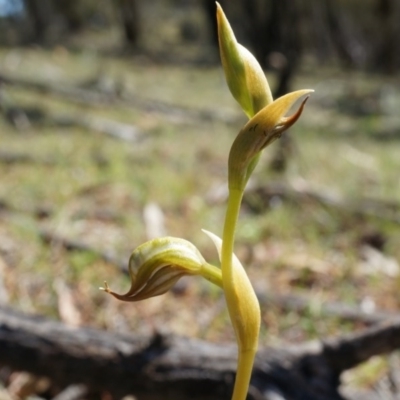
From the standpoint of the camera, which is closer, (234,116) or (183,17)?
(234,116)

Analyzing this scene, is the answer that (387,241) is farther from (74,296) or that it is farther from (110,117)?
(110,117)

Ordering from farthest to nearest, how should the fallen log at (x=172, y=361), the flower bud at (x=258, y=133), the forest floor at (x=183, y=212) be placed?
the forest floor at (x=183, y=212)
the fallen log at (x=172, y=361)
the flower bud at (x=258, y=133)

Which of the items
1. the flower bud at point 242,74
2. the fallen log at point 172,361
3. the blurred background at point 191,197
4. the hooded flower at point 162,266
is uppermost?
the flower bud at point 242,74

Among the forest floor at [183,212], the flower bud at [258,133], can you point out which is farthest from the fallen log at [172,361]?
the flower bud at [258,133]

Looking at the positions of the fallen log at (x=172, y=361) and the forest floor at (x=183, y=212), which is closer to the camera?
the fallen log at (x=172, y=361)

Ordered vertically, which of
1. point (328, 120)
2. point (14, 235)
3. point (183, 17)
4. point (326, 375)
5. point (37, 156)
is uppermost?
point (326, 375)

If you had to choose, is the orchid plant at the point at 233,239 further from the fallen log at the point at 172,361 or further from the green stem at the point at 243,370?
the fallen log at the point at 172,361

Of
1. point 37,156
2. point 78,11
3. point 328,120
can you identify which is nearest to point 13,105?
point 37,156

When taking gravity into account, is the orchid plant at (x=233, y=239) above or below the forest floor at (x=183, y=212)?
above
